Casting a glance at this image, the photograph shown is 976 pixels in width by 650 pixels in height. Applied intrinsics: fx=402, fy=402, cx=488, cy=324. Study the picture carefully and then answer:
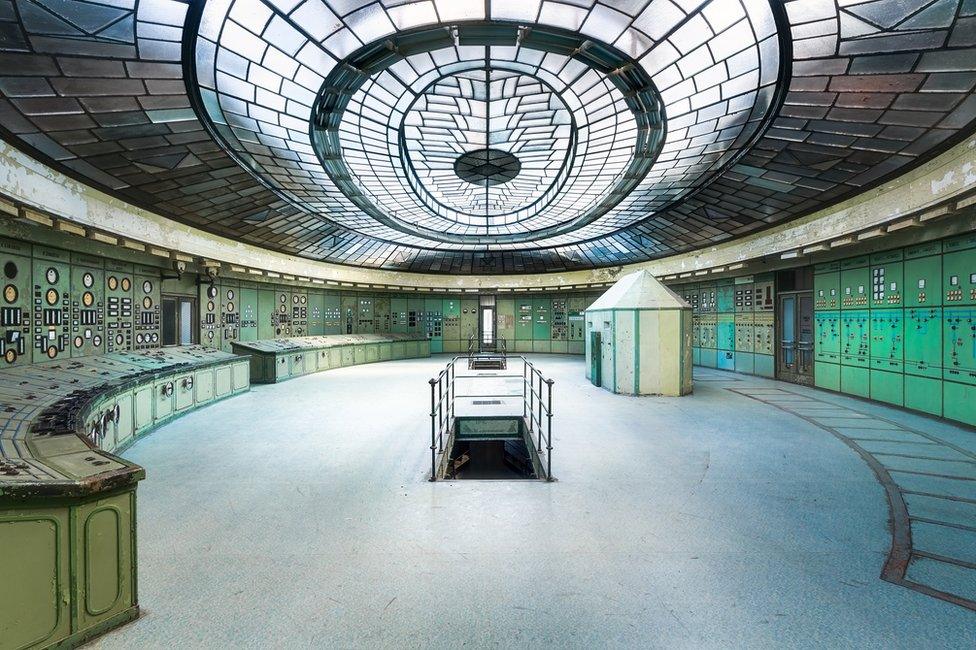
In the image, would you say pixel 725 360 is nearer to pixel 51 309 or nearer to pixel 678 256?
pixel 678 256

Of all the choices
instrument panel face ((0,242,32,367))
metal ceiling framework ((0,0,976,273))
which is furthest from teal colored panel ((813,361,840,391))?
instrument panel face ((0,242,32,367))

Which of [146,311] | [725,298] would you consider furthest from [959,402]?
[146,311]

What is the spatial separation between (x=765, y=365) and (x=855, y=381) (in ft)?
10.8

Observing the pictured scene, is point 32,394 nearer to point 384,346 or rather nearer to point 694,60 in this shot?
point 694,60

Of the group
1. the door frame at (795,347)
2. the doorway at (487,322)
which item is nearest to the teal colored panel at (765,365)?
the door frame at (795,347)

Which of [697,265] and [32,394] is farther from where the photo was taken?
[697,265]

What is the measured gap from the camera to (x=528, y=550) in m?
3.19

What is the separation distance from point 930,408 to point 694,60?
766 cm

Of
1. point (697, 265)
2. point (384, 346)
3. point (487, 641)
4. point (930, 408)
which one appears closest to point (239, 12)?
point (487, 641)

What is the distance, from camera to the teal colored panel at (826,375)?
9.76 metres

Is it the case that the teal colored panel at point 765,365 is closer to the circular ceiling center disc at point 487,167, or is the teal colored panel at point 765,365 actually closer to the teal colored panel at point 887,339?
the teal colored panel at point 887,339

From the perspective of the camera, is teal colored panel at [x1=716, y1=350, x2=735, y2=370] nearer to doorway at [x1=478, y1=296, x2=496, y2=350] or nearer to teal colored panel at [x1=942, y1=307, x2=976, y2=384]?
teal colored panel at [x1=942, y1=307, x2=976, y2=384]

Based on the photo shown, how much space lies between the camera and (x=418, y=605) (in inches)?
102

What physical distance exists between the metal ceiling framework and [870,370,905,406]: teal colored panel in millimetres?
3774
